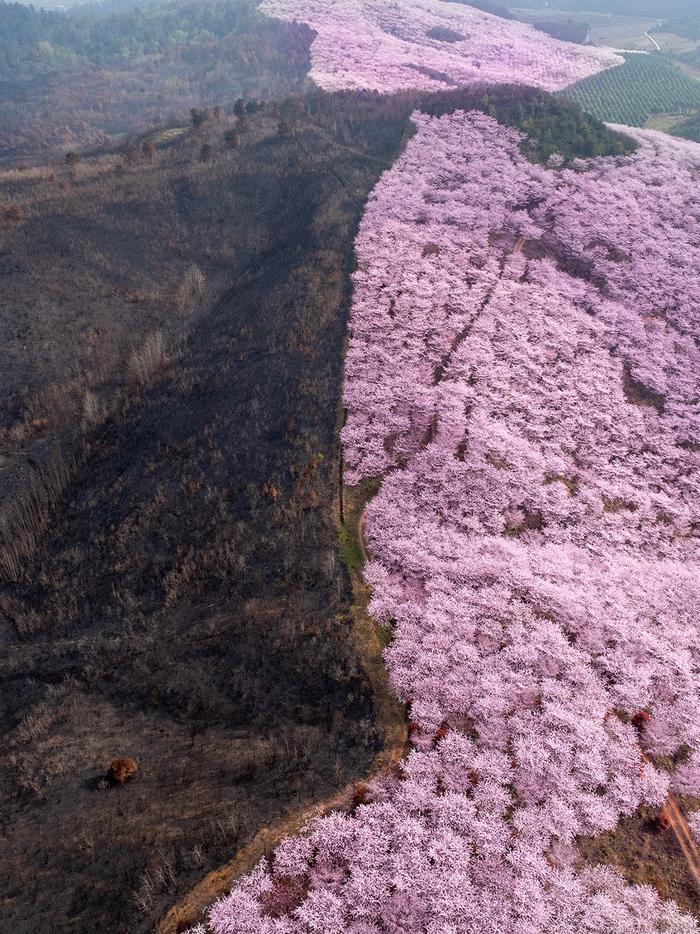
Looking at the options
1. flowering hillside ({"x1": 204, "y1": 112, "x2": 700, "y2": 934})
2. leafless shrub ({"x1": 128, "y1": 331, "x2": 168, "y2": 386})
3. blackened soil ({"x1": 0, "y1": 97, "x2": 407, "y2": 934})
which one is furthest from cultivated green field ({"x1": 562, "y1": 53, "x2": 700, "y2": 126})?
leafless shrub ({"x1": 128, "y1": 331, "x2": 168, "y2": 386})

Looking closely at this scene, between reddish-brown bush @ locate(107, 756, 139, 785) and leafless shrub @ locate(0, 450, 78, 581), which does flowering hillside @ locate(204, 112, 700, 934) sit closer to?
reddish-brown bush @ locate(107, 756, 139, 785)

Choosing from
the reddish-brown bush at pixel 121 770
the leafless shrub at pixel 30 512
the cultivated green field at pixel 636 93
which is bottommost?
the leafless shrub at pixel 30 512

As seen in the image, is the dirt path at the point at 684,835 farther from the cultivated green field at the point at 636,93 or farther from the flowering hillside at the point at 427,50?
the cultivated green field at the point at 636,93

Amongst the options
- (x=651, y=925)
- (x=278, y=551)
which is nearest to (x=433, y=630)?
(x=278, y=551)

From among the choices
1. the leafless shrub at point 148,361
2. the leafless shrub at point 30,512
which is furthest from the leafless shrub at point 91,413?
the leafless shrub at point 148,361

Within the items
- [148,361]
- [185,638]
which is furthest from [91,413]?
[185,638]

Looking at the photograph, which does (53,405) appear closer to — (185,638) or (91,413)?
(91,413)
